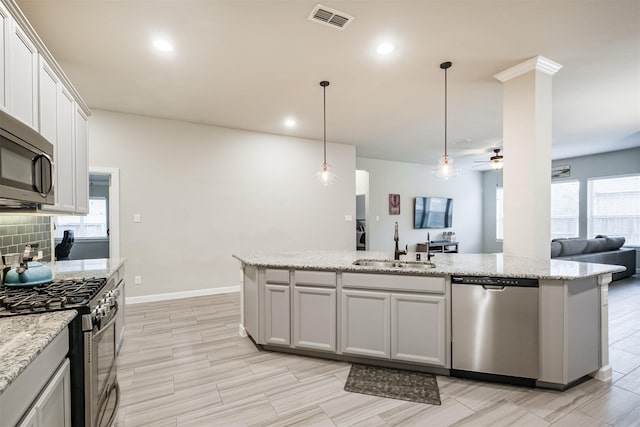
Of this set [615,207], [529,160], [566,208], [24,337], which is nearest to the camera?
[24,337]

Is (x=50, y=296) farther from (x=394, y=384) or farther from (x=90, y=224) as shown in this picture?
(x=90, y=224)

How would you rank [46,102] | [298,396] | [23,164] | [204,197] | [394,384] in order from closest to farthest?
[23,164] < [46,102] < [298,396] < [394,384] < [204,197]

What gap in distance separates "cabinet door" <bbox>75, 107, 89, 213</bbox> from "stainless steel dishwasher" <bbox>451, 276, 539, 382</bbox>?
329 cm

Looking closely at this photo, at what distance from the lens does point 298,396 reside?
86.1 inches

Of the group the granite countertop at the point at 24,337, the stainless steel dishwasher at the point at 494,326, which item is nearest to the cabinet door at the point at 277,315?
the stainless steel dishwasher at the point at 494,326

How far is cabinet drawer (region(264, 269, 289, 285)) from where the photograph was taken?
2.79 metres

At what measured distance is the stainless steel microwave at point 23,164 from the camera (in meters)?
1.20

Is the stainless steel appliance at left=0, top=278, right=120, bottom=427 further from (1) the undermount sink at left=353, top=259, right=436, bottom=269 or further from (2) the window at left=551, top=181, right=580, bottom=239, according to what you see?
(2) the window at left=551, top=181, right=580, bottom=239

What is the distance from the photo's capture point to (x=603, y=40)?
104 inches

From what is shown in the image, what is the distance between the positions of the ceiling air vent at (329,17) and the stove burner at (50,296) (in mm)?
2360

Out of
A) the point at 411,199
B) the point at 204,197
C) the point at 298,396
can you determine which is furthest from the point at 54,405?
the point at 411,199

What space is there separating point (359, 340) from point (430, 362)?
58cm

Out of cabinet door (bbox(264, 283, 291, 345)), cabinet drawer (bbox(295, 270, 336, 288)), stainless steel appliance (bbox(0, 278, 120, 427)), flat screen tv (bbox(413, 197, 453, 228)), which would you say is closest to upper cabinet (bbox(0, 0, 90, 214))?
stainless steel appliance (bbox(0, 278, 120, 427))

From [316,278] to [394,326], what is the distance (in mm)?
760
